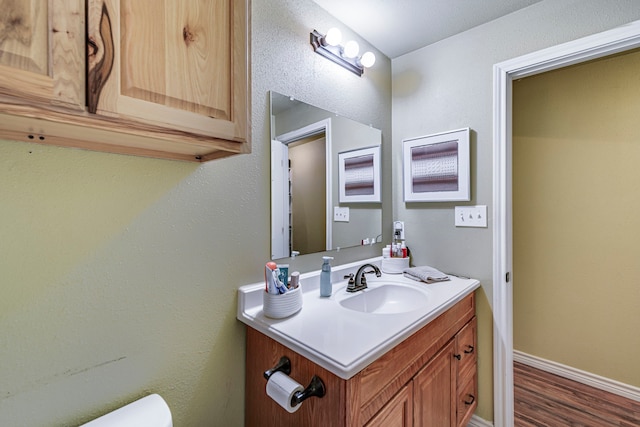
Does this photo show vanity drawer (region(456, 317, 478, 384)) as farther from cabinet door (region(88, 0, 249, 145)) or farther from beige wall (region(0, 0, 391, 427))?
cabinet door (region(88, 0, 249, 145))

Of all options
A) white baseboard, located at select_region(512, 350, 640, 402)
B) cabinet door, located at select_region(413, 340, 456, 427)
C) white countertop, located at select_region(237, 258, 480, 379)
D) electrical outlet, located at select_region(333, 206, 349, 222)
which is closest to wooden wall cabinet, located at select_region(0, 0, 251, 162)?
white countertop, located at select_region(237, 258, 480, 379)

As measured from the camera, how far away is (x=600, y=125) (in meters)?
1.98

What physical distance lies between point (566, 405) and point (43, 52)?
2.90m

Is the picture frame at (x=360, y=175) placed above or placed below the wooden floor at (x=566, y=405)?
above

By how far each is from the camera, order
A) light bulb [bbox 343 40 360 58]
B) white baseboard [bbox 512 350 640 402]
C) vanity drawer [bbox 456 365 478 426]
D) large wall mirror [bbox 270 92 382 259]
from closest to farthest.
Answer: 1. large wall mirror [bbox 270 92 382 259]
2. vanity drawer [bbox 456 365 478 426]
3. light bulb [bbox 343 40 360 58]
4. white baseboard [bbox 512 350 640 402]

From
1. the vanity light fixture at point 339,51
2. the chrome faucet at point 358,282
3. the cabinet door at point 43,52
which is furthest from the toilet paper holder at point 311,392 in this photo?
the vanity light fixture at point 339,51

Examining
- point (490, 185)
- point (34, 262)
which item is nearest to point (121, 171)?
point (34, 262)

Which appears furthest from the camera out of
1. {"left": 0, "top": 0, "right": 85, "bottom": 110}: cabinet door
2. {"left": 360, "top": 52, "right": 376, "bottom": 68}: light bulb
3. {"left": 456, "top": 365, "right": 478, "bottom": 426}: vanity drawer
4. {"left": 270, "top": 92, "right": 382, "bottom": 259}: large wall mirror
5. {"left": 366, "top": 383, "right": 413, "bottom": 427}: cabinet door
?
{"left": 360, "top": 52, "right": 376, "bottom": 68}: light bulb

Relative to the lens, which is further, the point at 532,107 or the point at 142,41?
the point at 532,107

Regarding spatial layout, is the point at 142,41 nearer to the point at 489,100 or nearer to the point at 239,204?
the point at 239,204

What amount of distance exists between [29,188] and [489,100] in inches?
77.2

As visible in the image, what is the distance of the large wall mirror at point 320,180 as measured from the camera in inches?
50.6

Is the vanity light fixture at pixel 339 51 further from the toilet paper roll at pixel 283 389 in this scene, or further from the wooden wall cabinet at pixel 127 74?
the toilet paper roll at pixel 283 389

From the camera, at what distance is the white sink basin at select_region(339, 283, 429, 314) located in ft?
4.52
